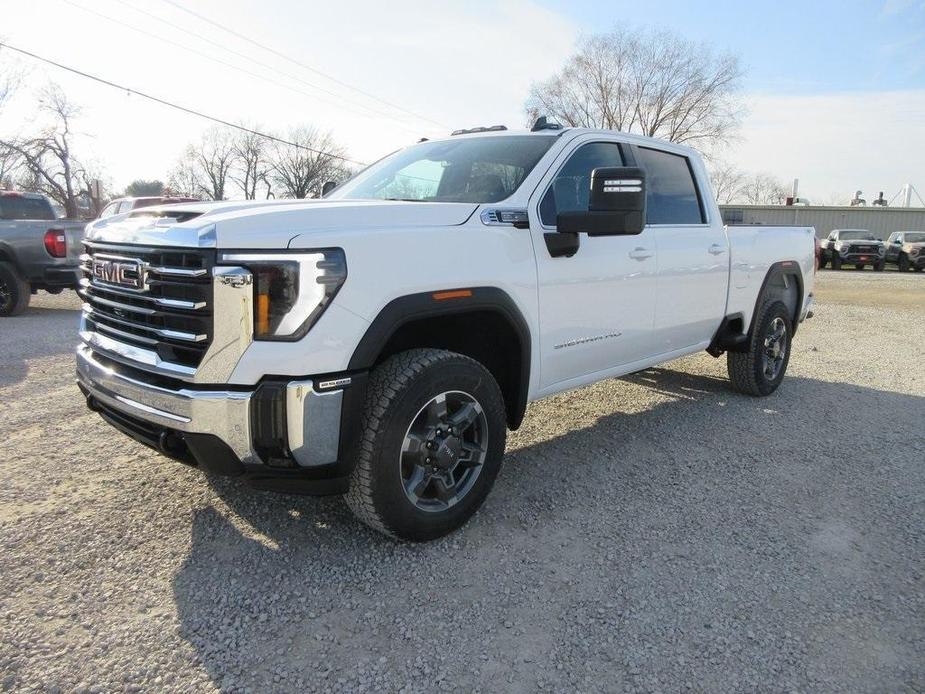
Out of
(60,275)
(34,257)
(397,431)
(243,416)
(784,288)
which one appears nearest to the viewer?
(243,416)

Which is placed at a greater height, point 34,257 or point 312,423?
point 34,257

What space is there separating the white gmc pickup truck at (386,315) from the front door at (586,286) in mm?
13

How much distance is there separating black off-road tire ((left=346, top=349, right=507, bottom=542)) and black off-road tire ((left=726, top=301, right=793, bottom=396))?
339cm

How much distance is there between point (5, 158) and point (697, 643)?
45174 mm

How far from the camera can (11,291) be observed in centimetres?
959

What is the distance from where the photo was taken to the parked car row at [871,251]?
25359 mm

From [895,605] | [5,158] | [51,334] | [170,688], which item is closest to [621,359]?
[895,605]

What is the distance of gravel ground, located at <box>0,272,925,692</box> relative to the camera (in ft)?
7.14

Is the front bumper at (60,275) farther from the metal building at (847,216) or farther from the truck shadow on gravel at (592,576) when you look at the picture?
the metal building at (847,216)

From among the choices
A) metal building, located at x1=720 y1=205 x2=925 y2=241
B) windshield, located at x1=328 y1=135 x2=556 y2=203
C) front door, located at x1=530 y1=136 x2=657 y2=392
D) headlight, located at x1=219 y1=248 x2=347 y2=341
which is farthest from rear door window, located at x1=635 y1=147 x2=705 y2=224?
metal building, located at x1=720 y1=205 x2=925 y2=241

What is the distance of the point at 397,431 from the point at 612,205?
4.93 feet

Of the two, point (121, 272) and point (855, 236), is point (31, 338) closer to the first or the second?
point (121, 272)

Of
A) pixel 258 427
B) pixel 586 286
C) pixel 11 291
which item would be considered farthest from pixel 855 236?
pixel 258 427

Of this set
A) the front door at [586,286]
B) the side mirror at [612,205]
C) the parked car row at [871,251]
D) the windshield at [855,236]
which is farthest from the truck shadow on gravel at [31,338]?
the windshield at [855,236]
